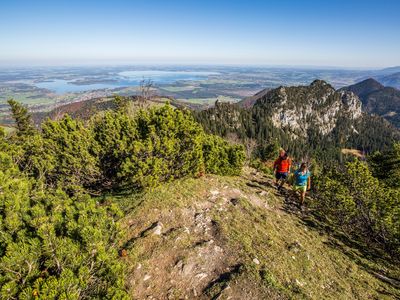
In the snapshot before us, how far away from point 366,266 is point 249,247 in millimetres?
5568

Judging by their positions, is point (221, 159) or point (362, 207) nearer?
point (362, 207)

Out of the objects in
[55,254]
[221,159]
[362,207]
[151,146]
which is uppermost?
[151,146]

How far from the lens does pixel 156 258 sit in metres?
8.70

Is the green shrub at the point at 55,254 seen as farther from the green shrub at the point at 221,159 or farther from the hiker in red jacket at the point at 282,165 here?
the hiker in red jacket at the point at 282,165

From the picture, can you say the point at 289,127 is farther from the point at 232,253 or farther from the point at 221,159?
the point at 232,253

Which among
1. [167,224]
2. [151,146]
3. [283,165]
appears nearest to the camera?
[167,224]

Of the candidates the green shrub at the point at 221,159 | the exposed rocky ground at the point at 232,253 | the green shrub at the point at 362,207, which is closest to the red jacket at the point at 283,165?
the green shrub at the point at 362,207

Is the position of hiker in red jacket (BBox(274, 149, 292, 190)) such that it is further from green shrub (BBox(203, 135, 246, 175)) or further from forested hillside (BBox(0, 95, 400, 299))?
green shrub (BBox(203, 135, 246, 175))

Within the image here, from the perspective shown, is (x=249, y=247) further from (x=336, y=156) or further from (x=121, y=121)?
(x=336, y=156)

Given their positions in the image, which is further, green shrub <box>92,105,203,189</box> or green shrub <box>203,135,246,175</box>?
green shrub <box>203,135,246,175</box>

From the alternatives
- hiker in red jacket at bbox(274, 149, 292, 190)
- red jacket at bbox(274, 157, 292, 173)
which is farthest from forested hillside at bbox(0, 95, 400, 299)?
red jacket at bbox(274, 157, 292, 173)

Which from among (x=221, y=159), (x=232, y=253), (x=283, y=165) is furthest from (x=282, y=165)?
(x=232, y=253)

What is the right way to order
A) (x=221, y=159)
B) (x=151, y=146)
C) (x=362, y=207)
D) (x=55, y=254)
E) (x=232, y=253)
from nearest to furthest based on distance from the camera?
(x=55, y=254)
(x=232, y=253)
(x=151, y=146)
(x=362, y=207)
(x=221, y=159)

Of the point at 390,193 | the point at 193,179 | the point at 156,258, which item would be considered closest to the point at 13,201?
the point at 156,258
